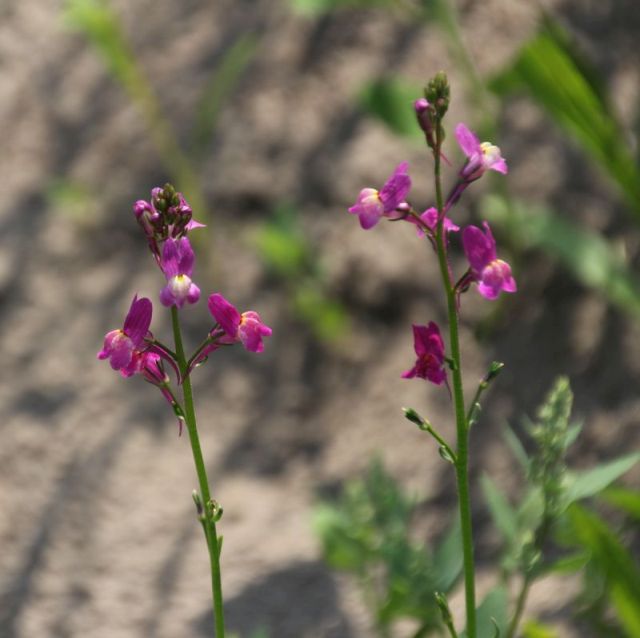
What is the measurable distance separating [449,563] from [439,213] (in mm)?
654

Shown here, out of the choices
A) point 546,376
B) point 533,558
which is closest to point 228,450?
point 546,376

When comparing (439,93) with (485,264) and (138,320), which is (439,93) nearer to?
(485,264)

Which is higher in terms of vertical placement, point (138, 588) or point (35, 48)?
point (35, 48)

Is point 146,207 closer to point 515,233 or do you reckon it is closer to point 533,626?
point 533,626

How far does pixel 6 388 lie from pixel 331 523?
1378 mm

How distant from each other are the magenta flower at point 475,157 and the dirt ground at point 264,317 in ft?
3.70

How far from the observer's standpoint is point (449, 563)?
5.45 feet

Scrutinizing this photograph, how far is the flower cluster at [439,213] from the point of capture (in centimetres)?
119

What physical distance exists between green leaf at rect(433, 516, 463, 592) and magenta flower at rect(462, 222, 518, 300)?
0.56 meters

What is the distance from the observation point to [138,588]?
251 centimetres

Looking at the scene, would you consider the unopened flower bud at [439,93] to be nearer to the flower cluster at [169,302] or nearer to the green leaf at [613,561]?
the flower cluster at [169,302]

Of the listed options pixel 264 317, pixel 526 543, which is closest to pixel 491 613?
pixel 526 543

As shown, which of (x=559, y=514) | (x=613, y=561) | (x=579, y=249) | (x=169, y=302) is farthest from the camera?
(x=579, y=249)

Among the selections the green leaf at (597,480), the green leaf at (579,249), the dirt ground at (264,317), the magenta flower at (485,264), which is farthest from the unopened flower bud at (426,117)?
the green leaf at (579,249)
